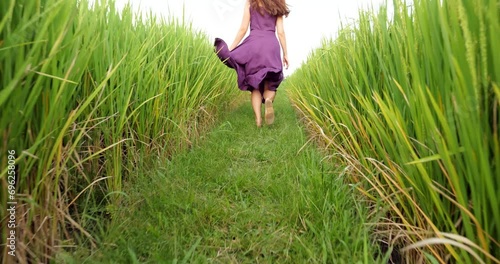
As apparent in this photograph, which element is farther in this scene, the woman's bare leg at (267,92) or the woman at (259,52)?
Answer: the woman's bare leg at (267,92)

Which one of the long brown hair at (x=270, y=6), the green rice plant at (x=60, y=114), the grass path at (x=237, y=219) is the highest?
the long brown hair at (x=270, y=6)

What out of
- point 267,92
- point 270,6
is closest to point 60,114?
point 267,92

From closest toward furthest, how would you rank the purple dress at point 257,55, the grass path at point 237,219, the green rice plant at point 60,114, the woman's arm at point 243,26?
the green rice plant at point 60,114 → the grass path at point 237,219 → the purple dress at point 257,55 → the woman's arm at point 243,26

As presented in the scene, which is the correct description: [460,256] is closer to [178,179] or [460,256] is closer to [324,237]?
[324,237]

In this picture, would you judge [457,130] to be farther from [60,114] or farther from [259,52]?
[259,52]

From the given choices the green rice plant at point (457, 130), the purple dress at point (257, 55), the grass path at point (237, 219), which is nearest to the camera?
the green rice plant at point (457, 130)

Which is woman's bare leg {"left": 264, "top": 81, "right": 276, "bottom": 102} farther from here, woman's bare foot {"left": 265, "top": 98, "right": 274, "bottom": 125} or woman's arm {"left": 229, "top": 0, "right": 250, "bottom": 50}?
woman's arm {"left": 229, "top": 0, "right": 250, "bottom": 50}

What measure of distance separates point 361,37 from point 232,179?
2.93ft

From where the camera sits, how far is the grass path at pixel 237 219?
922 mm

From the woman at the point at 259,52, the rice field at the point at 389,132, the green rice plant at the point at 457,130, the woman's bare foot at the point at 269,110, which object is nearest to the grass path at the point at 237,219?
the rice field at the point at 389,132

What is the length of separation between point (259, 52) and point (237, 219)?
215 centimetres

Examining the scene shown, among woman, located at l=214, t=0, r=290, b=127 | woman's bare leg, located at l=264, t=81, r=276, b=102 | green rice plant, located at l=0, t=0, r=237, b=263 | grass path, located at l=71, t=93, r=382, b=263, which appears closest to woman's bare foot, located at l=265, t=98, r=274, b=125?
woman, located at l=214, t=0, r=290, b=127

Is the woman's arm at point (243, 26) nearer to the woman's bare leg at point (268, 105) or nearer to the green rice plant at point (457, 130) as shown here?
the woman's bare leg at point (268, 105)

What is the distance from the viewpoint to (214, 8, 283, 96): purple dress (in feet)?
9.99
